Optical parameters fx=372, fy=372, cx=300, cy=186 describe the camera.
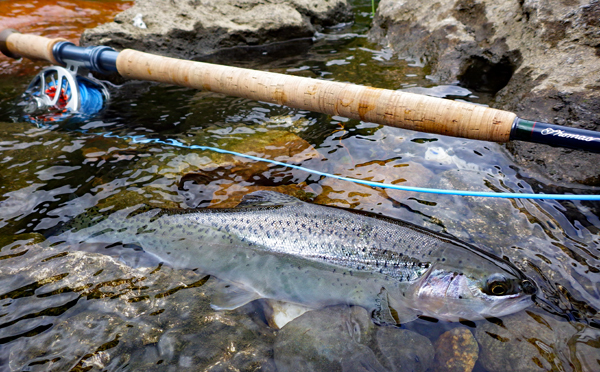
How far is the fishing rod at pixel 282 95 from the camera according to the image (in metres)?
2.80

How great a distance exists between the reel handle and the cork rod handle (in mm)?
1806

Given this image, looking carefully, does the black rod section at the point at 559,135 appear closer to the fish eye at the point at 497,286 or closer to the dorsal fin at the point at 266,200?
the fish eye at the point at 497,286

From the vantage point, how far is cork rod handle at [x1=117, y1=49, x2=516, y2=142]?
299 centimetres

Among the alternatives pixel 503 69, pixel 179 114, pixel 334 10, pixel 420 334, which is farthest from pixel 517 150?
pixel 334 10

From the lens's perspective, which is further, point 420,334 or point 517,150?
point 517,150

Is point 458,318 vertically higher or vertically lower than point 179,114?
lower

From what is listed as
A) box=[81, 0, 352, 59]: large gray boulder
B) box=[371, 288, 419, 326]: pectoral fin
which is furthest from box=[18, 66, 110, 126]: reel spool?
box=[371, 288, 419, 326]: pectoral fin

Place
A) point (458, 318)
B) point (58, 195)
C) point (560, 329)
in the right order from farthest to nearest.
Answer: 1. point (58, 195)
2. point (458, 318)
3. point (560, 329)

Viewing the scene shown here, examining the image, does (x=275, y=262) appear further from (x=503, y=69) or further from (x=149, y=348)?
(x=503, y=69)

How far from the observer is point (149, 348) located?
2412 mm

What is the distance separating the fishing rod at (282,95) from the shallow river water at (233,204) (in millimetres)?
638

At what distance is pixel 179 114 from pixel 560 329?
5.20 m

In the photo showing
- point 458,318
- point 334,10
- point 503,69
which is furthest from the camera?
point 334,10

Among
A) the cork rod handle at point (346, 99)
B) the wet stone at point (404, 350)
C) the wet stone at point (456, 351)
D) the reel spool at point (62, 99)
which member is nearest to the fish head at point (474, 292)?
the wet stone at point (456, 351)
